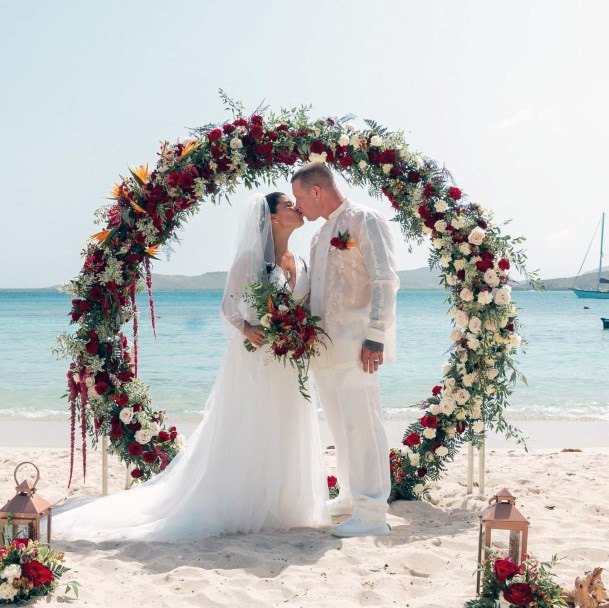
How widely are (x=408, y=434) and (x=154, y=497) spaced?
219cm

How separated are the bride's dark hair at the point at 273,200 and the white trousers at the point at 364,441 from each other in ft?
4.05

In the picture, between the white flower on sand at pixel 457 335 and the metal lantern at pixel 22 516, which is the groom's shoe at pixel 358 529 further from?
the metal lantern at pixel 22 516

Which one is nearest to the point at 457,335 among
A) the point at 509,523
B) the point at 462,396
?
the point at 462,396

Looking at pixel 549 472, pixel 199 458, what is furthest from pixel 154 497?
pixel 549 472

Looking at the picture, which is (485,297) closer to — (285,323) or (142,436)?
(285,323)

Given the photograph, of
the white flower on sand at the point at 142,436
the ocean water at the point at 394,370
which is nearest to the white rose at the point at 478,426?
the white flower on sand at the point at 142,436

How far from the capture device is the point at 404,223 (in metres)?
6.28

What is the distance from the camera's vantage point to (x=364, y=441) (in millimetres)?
5090

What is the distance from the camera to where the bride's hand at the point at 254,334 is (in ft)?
16.6

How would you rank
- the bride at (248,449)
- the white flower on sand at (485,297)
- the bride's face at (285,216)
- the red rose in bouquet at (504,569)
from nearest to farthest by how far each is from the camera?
1. the red rose in bouquet at (504,569)
2. the bride at (248,449)
3. the bride's face at (285,216)
4. the white flower on sand at (485,297)

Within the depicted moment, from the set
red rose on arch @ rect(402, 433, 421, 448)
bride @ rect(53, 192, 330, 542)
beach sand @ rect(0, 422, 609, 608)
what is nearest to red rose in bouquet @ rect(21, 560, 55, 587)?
beach sand @ rect(0, 422, 609, 608)

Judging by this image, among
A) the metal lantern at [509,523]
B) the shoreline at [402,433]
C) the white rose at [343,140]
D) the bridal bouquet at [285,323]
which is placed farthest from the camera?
the shoreline at [402,433]

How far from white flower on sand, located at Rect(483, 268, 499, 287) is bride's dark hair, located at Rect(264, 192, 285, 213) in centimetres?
174

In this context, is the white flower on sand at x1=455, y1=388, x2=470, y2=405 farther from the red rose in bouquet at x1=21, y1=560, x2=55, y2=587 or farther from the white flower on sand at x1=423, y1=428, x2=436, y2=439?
the red rose in bouquet at x1=21, y1=560, x2=55, y2=587
